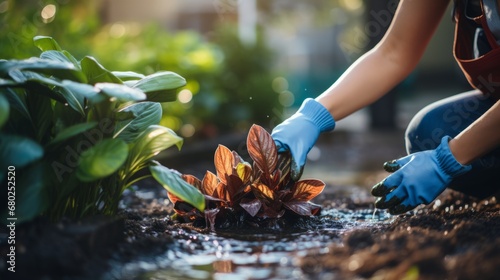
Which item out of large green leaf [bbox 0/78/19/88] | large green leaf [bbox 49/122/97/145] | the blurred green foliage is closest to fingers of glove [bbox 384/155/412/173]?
large green leaf [bbox 49/122/97/145]

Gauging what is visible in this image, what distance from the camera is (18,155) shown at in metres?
1.86

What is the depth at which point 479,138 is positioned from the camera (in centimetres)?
247

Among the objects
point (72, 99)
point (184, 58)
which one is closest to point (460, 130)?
point (72, 99)

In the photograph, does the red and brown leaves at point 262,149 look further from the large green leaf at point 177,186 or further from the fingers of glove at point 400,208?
the fingers of glove at point 400,208

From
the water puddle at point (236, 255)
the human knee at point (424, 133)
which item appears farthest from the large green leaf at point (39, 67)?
the human knee at point (424, 133)

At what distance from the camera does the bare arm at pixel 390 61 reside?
112 inches

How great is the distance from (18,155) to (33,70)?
1.14 ft

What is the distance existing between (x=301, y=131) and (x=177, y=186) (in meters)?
0.70

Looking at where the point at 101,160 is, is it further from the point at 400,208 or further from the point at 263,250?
the point at 400,208

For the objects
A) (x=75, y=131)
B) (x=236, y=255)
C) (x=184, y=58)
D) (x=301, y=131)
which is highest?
(x=184, y=58)

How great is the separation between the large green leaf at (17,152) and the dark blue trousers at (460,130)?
198 cm

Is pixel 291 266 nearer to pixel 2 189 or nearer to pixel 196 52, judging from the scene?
pixel 2 189

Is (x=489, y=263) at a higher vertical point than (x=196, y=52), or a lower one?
lower

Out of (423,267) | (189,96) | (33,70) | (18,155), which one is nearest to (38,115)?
(33,70)
